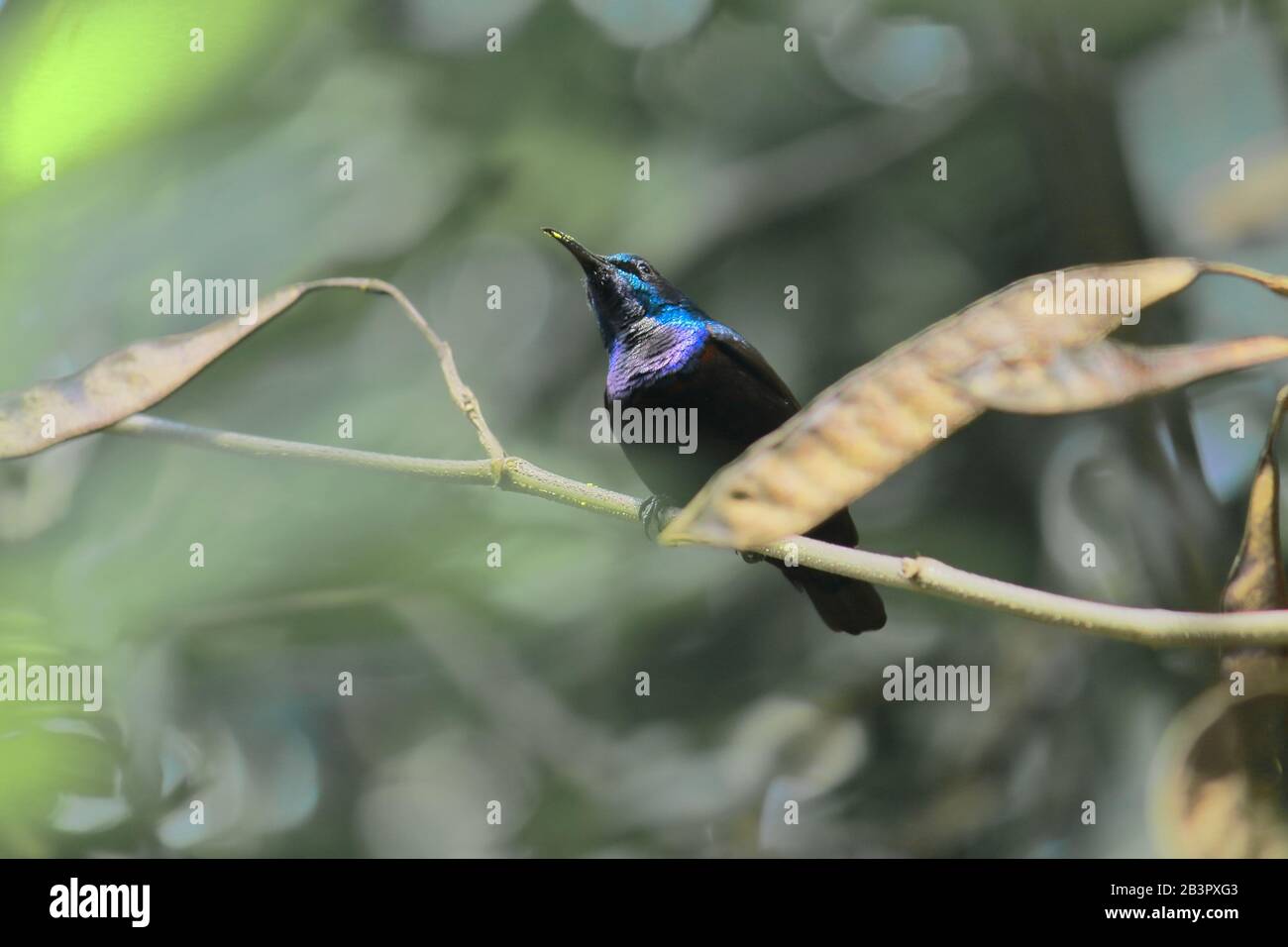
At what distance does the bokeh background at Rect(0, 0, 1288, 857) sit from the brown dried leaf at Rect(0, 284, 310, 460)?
17 cm

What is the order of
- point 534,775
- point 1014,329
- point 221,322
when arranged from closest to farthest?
point 1014,329 < point 221,322 < point 534,775

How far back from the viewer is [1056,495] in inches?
75.1

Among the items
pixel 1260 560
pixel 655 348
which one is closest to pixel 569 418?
pixel 655 348

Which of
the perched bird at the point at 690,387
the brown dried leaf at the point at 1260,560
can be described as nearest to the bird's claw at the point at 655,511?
the perched bird at the point at 690,387

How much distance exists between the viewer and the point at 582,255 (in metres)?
1.86

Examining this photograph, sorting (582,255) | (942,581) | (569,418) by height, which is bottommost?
(942,581)

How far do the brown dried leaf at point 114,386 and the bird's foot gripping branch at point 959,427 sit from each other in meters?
0.43

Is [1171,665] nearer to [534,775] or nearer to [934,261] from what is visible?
[934,261]

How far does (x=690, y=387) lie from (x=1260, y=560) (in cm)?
91

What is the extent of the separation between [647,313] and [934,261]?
55 centimetres

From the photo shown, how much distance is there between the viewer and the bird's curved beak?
72.5 inches

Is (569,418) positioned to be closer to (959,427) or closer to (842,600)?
(842,600)

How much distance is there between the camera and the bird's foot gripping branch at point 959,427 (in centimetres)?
125
